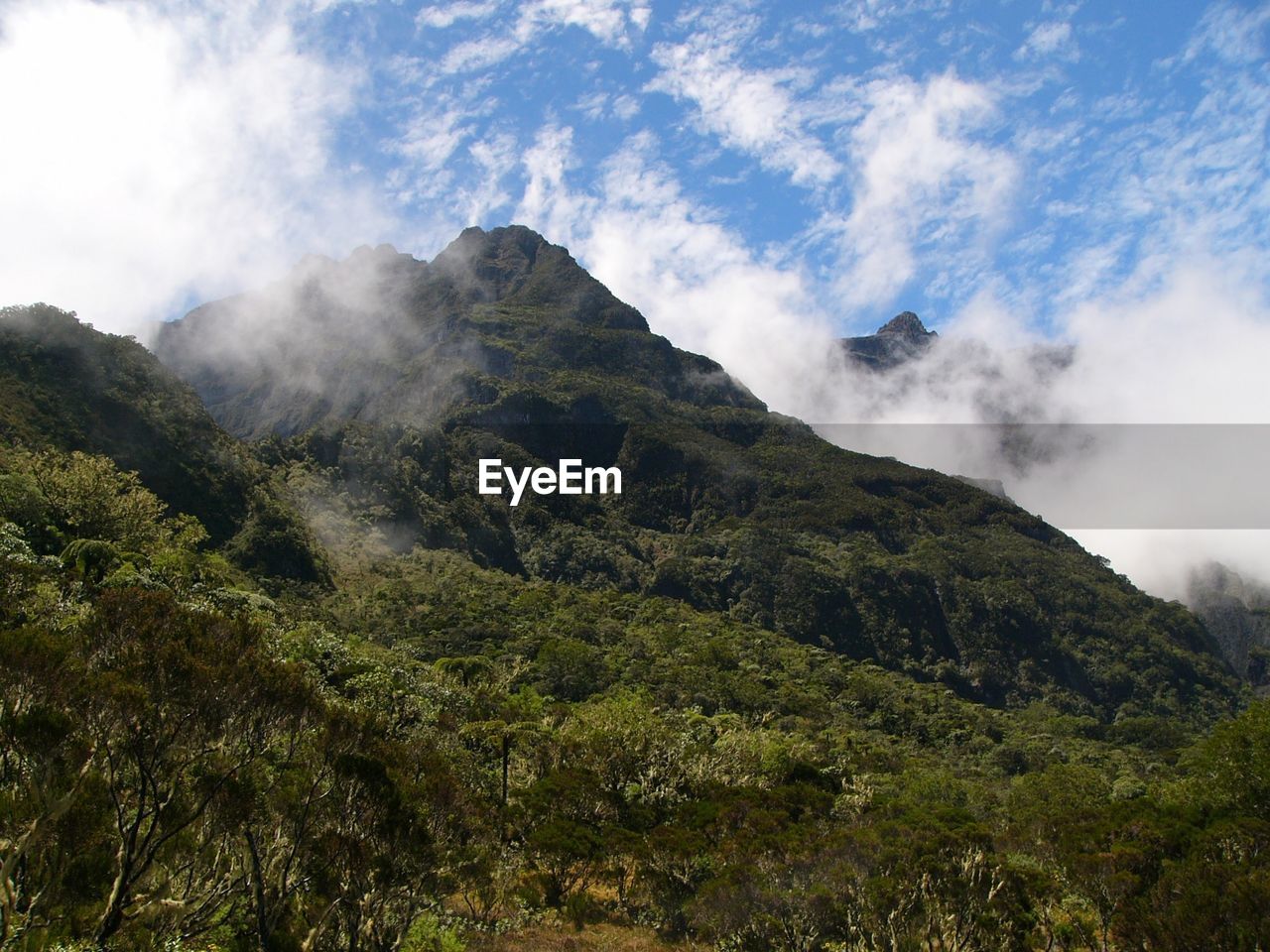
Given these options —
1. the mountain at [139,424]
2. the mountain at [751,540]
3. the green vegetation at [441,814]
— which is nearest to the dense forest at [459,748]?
the green vegetation at [441,814]

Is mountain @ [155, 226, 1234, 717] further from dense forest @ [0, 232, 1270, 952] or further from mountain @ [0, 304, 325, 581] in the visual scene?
mountain @ [0, 304, 325, 581]

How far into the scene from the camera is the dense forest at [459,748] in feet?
46.3

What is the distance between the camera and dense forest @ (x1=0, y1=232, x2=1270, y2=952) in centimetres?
1411

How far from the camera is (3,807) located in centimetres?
1311

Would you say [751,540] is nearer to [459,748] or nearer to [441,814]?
[459,748]

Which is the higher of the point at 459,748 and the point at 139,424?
the point at 139,424

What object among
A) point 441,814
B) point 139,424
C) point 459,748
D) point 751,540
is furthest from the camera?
point 751,540

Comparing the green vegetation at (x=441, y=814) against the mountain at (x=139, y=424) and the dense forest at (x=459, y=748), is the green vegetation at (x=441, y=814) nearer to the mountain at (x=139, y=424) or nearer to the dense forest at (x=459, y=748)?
the dense forest at (x=459, y=748)

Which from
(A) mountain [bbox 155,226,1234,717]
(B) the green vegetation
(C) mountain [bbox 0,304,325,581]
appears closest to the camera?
(B) the green vegetation

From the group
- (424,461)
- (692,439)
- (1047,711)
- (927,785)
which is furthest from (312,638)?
(692,439)

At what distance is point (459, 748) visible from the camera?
33.2m

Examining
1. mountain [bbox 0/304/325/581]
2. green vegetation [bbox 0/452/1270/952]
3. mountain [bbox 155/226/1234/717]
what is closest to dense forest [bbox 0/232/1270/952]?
green vegetation [bbox 0/452/1270/952]

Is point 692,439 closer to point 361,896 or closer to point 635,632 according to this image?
point 635,632

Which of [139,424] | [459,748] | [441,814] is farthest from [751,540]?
[441,814]
